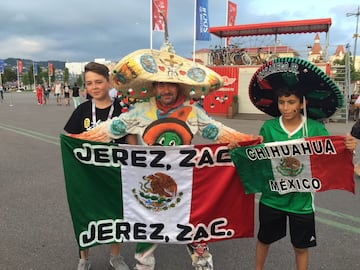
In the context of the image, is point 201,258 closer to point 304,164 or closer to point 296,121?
point 304,164

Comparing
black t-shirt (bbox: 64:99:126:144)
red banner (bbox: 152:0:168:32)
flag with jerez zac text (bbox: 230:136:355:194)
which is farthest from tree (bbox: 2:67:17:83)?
flag with jerez zac text (bbox: 230:136:355:194)

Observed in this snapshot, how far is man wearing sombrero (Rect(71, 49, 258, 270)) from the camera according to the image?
2.49m

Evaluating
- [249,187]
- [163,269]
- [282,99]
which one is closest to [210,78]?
[282,99]

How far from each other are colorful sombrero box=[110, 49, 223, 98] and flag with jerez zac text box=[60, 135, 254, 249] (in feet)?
1.48

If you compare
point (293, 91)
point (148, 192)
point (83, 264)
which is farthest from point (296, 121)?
point (83, 264)

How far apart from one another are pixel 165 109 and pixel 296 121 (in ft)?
3.21

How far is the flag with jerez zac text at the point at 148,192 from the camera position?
262cm

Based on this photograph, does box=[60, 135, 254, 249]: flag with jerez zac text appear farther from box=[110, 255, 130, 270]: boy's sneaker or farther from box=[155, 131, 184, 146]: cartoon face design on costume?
box=[110, 255, 130, 270]: boy's sneaker

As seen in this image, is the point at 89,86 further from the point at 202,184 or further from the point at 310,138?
the point at 310,138

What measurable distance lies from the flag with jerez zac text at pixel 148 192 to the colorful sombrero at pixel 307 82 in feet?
2.09

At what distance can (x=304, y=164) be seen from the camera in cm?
245

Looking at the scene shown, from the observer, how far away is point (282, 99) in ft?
8.02

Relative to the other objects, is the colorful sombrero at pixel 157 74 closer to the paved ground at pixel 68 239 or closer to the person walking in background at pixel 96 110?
the person walking in background at pixel 96 110

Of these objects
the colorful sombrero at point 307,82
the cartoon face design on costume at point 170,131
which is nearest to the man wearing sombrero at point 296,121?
the colorful sombrero at point 307,82
